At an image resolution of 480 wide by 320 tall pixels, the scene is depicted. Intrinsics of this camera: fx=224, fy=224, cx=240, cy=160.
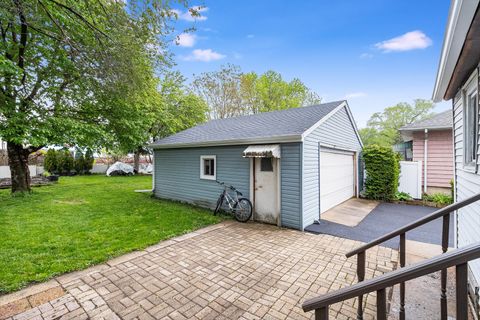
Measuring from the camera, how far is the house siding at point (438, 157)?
30.5 ft

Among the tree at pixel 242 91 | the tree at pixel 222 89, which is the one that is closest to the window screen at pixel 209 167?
the tree at pixel 242 91

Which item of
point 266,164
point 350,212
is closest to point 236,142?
point 266,164

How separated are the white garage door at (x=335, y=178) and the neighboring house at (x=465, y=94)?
139 inches

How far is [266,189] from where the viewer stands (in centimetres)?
650

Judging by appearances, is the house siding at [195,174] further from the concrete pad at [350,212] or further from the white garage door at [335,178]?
the concrete pad at [350,212]

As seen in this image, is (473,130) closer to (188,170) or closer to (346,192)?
(346,192)

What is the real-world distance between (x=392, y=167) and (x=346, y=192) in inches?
80.0

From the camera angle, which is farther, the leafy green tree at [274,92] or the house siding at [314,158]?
the leafy green tree at [274,92]

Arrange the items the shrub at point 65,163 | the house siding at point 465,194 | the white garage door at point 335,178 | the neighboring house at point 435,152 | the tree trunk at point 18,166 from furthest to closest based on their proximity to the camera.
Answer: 1. the shrub at point 65,163
2. the tree trunk at point 18,166
3. the neighboring house at point 435,152
4. the white garage door at point 335,178
5. the house siding at point 465,194

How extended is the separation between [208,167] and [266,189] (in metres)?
2.61

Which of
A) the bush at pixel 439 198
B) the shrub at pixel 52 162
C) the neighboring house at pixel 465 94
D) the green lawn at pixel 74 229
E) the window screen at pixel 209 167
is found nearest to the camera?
the neighboring house at pixel 465 94

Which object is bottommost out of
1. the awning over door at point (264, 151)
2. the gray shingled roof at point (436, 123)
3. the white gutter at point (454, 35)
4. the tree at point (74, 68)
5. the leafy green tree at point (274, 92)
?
the awning over door at point (264, 151)

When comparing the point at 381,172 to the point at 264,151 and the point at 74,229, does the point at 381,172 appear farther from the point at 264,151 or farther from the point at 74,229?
the point at 74,229

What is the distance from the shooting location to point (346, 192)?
9.28 m
